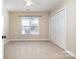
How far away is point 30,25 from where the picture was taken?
35.8 ft

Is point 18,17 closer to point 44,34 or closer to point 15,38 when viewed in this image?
point 15,38

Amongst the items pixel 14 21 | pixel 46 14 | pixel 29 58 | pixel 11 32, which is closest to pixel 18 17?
pixel 14 21

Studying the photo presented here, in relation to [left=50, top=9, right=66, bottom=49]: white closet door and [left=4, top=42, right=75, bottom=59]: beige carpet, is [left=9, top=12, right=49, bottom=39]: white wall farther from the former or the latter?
[left=4, top=42, right=75, bottom=59]: beige carpet

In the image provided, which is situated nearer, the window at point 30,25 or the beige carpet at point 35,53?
the beige carpet at point 35,53

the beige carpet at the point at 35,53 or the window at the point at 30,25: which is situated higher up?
the window at the point at 30,25

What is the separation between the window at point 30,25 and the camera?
10.9m

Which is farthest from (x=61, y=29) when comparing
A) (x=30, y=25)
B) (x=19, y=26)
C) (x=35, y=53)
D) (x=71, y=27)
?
Answer: (x=19, y=26)

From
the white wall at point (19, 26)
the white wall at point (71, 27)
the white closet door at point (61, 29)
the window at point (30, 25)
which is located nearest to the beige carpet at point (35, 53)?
the white wall at point (71, 27)

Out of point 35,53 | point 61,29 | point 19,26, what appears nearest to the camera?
point 35,53

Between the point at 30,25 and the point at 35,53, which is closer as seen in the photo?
the point at 35,53

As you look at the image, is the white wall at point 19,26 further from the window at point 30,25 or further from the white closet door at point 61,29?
the white closet door at point 61,29

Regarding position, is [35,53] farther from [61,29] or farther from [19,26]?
[19,26]

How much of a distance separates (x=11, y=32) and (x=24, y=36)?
3.51 feet

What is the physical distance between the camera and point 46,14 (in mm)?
10875
